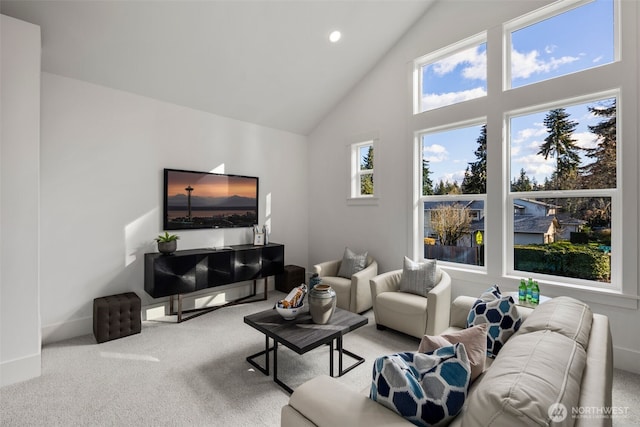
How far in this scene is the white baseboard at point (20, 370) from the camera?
2.27m

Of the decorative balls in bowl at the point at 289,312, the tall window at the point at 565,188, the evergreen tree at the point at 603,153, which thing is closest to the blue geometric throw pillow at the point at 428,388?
the decorative balls in bowl at the point at 289,312

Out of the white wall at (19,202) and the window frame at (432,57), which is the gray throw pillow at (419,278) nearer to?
the window frame at (432,57)

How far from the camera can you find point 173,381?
235 cm

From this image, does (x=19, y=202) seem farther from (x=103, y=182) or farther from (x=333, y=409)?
(x=333, y=409)

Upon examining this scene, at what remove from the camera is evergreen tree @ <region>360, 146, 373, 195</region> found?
4.60m

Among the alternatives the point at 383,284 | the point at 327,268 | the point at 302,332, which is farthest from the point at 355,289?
the point at 302,332

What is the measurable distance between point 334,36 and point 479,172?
246cm

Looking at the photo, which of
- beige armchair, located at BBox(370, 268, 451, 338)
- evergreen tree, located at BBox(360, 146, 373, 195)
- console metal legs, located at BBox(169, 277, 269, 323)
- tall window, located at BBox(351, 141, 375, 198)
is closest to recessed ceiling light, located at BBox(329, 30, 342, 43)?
tall window, located at BBox(351, 141, 375, 198)

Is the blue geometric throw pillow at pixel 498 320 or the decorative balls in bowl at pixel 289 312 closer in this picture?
the blue geometric throw pillow at pixel 498 320

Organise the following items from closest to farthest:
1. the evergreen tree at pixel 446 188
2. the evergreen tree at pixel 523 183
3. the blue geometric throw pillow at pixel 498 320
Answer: the blue geometric throw pillow at pixel 498 320 < the evergreen tree at pixel 523 183 < the evergreen tree at pixel 446 188

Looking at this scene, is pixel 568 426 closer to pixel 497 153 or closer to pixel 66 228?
pixel 497 153

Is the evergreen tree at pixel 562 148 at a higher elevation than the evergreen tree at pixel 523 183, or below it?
higher

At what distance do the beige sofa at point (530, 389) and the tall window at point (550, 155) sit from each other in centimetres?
173

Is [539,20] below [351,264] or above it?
above
